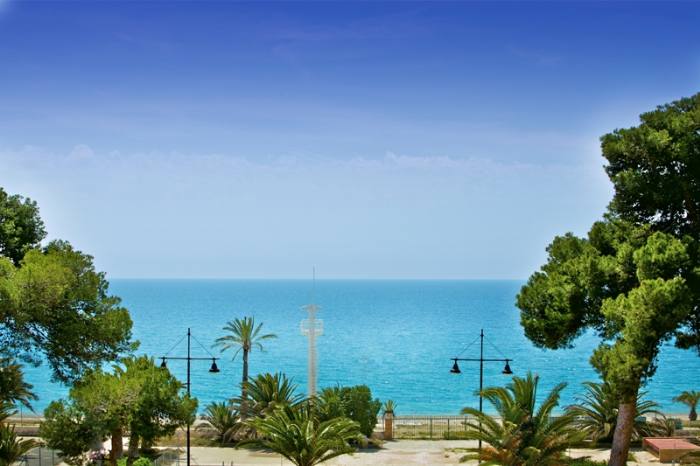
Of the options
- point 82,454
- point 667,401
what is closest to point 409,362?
point 667,401

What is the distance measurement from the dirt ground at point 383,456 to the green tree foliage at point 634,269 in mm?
5673

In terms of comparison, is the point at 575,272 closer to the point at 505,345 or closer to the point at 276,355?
the point at 276,355

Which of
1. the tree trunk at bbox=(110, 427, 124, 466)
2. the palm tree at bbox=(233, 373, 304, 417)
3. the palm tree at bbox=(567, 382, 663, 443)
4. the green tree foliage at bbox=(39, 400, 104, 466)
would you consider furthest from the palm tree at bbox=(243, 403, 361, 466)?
the palm tree at bbox=(567, 382, 663, 443)

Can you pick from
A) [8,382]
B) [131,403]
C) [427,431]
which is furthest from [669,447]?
[8,382]

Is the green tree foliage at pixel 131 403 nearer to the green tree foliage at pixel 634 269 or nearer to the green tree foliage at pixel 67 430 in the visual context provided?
the green tree foliage at pixel 67 430

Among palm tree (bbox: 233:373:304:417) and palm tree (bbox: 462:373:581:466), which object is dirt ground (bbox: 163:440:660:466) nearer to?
palm tree (bbox: 233:373:304:417)

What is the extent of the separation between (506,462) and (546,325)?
187 inches

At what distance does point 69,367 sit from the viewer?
2481 cm

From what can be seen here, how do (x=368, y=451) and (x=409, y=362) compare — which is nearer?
(x=368, y=451)

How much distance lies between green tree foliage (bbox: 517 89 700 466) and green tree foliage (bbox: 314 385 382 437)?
9.67 m

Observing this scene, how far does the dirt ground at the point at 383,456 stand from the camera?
28.0m

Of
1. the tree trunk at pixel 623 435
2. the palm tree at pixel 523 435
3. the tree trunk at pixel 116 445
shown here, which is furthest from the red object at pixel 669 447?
the tree trunk at pixel 116 445

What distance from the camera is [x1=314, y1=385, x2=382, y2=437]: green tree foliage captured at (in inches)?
1208

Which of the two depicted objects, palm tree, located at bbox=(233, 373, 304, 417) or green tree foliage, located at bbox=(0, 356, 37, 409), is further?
palm tree, located at bbox=(233, 373, 304, 417)
